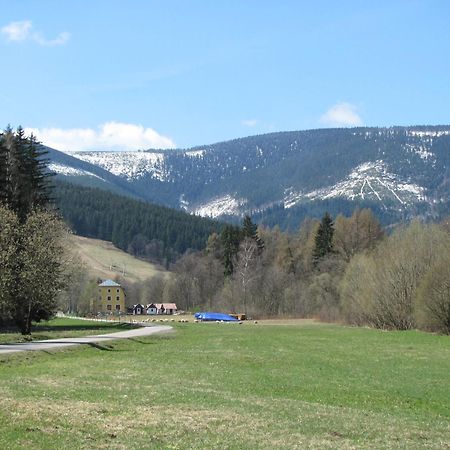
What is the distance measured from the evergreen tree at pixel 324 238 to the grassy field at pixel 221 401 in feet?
265

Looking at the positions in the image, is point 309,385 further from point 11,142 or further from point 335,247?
point 335,247

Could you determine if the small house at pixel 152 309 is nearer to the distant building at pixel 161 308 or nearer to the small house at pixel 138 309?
the distant building at pixel 161 308

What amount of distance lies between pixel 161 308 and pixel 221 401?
453 ft

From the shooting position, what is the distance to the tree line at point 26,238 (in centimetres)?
4972

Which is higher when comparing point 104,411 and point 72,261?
point 72,261

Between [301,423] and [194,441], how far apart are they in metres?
3.23

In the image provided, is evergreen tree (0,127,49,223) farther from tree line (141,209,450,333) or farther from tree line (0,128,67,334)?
tree line (141,209,450,333)

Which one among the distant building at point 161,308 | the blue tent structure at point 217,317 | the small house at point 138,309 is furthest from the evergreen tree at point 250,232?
the small house at point 138,309

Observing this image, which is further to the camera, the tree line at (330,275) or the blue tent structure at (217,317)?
the blue tent structure at (217,317)

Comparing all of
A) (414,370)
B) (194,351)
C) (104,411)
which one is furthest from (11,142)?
(104,411)

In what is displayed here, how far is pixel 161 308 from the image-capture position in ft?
506

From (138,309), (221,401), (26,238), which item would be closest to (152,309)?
(138,309)

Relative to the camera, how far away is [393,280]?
67125 mm

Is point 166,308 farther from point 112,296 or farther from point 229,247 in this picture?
point 229,247
